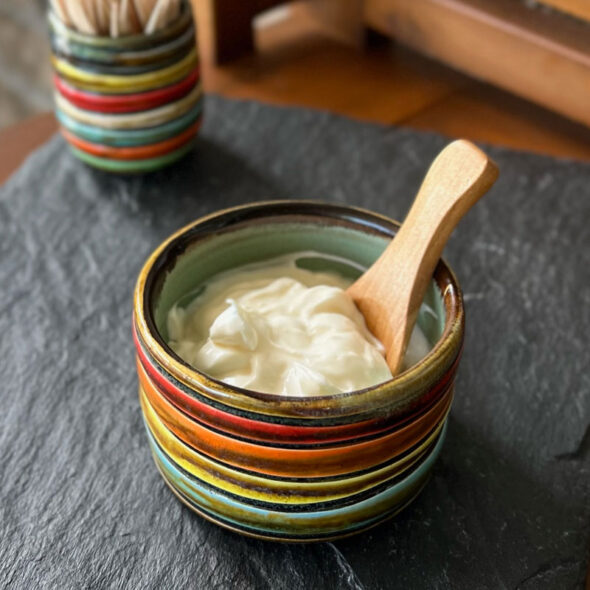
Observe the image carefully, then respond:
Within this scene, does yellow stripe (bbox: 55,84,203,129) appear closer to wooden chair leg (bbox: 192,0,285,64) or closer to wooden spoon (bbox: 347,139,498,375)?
wooden chair leg (bbox: 192,0,285,64)

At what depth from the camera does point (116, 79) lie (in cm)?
93

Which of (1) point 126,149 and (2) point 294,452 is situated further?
→ (1) point 126,149

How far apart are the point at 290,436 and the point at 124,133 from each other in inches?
21.5

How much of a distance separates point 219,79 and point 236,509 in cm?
78

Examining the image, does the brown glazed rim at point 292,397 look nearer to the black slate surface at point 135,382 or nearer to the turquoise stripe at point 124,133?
the black slate surface at point 135,382

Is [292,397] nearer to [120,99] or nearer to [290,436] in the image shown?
[290,436]

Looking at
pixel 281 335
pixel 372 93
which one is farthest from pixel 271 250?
pixel 372 93

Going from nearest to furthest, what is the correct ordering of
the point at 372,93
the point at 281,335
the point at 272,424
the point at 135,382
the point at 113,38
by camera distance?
the point at 272,424
the point at 281,335
the point at 135,382
the point at 113,38
the point at 372,93

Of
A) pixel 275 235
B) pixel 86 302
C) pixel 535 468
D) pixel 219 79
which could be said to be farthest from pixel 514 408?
pixel 219 79

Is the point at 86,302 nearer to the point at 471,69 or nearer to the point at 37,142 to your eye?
the point at 37,142

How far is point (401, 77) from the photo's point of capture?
4.05ft

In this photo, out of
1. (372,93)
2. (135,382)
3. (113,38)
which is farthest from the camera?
(372,93)

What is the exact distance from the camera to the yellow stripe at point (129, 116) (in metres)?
0.96

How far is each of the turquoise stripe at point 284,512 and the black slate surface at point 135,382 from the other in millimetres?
42
